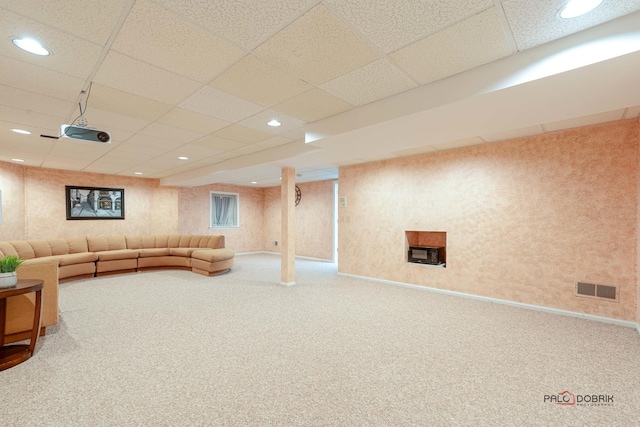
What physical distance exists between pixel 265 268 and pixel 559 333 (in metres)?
5.84

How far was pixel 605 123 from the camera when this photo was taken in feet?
11.6

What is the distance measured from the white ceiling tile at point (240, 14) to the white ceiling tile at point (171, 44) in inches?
3.5

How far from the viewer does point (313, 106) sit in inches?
123

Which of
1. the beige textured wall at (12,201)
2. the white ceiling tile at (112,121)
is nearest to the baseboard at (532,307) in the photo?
the white ceiling tile at (112,121)

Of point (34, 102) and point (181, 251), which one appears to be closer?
point (34, 102)

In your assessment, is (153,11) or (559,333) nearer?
(153,11)

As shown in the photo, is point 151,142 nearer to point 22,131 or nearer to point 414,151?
point 22,131

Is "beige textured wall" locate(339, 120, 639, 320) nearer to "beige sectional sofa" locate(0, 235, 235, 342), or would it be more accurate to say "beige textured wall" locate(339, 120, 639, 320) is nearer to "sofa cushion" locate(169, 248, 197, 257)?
"beige sectional sofa" locate(0, 235, 235, 342)

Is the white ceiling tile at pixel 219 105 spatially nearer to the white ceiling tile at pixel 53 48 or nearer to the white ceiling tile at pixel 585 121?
the white ceiling tile at pixel 53 48

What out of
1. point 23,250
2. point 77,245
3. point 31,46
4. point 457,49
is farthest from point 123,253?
point 457,49

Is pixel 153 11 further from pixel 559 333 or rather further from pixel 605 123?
pixel 605 123

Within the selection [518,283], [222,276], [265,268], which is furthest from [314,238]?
[518,283]

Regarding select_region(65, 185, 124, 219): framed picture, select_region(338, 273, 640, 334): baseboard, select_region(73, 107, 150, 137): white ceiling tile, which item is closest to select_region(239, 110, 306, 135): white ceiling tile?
select_region(73, 107, 150, 137): white ceiling tile

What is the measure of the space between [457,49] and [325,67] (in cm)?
100
